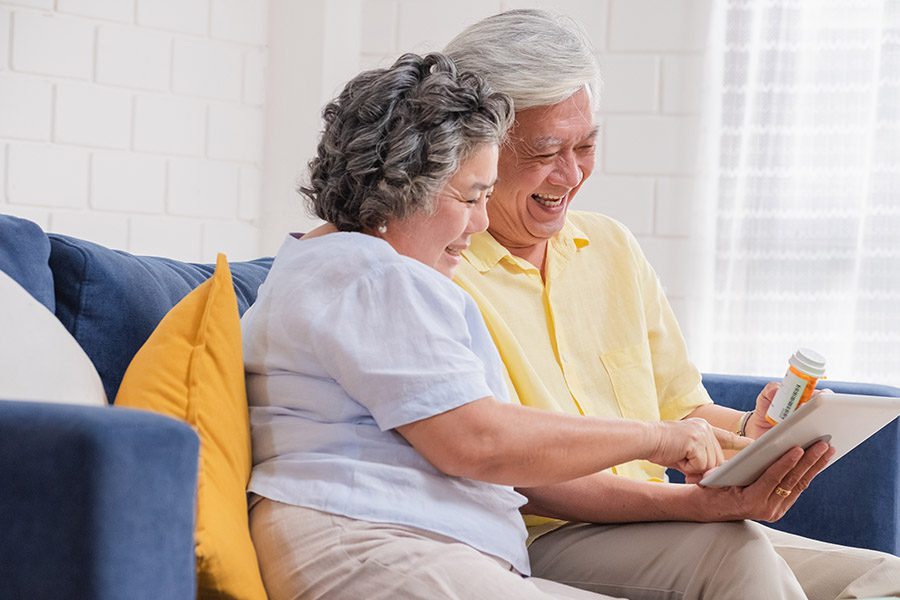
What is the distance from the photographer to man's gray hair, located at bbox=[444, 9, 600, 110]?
6.00 feet

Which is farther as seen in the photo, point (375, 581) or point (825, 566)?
point (825, 566)

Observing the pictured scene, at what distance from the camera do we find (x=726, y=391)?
222 centimetres

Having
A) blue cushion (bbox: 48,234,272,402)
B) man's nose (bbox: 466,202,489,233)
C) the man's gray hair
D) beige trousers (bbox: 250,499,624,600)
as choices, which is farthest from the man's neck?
beige trousers (bbox: 250,499,624,600)

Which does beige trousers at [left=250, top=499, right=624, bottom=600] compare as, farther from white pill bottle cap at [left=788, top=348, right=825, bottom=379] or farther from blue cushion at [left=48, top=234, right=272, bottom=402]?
white pill bottle cap at [left=788, top=348, right=825, bottom=379]

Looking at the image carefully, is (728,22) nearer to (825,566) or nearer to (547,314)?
(547,314)

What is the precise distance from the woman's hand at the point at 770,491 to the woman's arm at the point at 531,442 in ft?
0.36

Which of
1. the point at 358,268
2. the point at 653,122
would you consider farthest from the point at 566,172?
the point at 653,122

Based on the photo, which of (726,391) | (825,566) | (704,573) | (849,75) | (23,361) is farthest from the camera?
(849,75)

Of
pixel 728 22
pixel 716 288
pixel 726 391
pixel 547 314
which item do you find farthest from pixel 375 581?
pixel 728 22

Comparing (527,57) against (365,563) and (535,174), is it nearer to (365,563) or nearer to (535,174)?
(535,174)

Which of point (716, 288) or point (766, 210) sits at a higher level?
point (766, 210)

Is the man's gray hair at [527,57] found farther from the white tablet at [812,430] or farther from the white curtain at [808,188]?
the white curtain at [808,188]

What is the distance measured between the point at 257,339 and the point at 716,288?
2.01 meters

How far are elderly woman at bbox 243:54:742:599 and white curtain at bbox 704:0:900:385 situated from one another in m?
1.76
